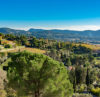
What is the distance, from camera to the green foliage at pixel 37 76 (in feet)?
28.6

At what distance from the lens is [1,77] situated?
14977 millimetres

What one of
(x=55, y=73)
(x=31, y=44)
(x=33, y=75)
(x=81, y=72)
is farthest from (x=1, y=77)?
(x=31, y=44)

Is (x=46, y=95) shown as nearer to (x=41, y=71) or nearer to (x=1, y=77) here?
(x=41, y=71)

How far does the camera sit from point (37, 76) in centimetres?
918

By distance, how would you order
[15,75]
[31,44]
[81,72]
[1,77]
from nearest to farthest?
1. [15,75]
2. [1,77]
3. [81,72]
4. [31,44]

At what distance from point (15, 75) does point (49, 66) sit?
2.58 metres

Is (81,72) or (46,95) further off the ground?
(46,95)

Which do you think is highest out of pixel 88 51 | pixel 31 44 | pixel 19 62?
pixel 19 62

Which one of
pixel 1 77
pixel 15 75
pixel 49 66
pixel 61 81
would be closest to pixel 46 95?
pixel 61 81

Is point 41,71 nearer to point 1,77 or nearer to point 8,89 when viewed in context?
point 8,89

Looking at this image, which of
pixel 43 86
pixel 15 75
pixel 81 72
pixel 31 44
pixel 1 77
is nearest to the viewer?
pixel 15 75

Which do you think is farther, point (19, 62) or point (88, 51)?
point (88, 51)

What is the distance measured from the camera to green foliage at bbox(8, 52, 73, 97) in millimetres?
8703

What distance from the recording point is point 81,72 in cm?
2436
